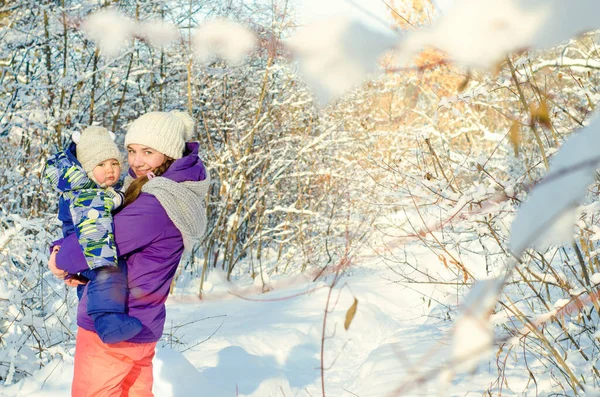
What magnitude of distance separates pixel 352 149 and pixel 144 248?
863 centimetres

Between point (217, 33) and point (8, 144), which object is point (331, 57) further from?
point (8, 144)

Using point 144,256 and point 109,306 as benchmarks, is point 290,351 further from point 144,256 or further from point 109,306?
point 109,306

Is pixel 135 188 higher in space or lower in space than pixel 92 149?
lower

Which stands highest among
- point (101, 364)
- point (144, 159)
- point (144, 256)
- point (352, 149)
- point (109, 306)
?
point (352, 149)

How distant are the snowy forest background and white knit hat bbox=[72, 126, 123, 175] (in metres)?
0.87

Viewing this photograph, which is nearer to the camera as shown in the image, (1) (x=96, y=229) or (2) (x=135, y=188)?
(1) (x=96, y=229)

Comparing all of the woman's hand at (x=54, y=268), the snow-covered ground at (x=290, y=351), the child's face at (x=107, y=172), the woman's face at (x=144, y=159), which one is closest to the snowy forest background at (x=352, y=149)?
the snow-covered ground at (x=290, y=351)

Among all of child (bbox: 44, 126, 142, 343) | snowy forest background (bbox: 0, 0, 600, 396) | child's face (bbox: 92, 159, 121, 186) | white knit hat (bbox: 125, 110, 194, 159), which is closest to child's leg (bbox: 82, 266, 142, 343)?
child (bbox: 44, 126, 142, 343)

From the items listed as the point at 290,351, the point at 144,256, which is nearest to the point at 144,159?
the point at 144,256

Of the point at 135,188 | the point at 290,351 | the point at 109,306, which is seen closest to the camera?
the point at 109,306

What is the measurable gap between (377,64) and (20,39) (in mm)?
6349

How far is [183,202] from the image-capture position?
7.02ft

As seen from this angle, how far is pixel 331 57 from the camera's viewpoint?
509mm

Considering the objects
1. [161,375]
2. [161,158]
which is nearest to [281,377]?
[161,375]
